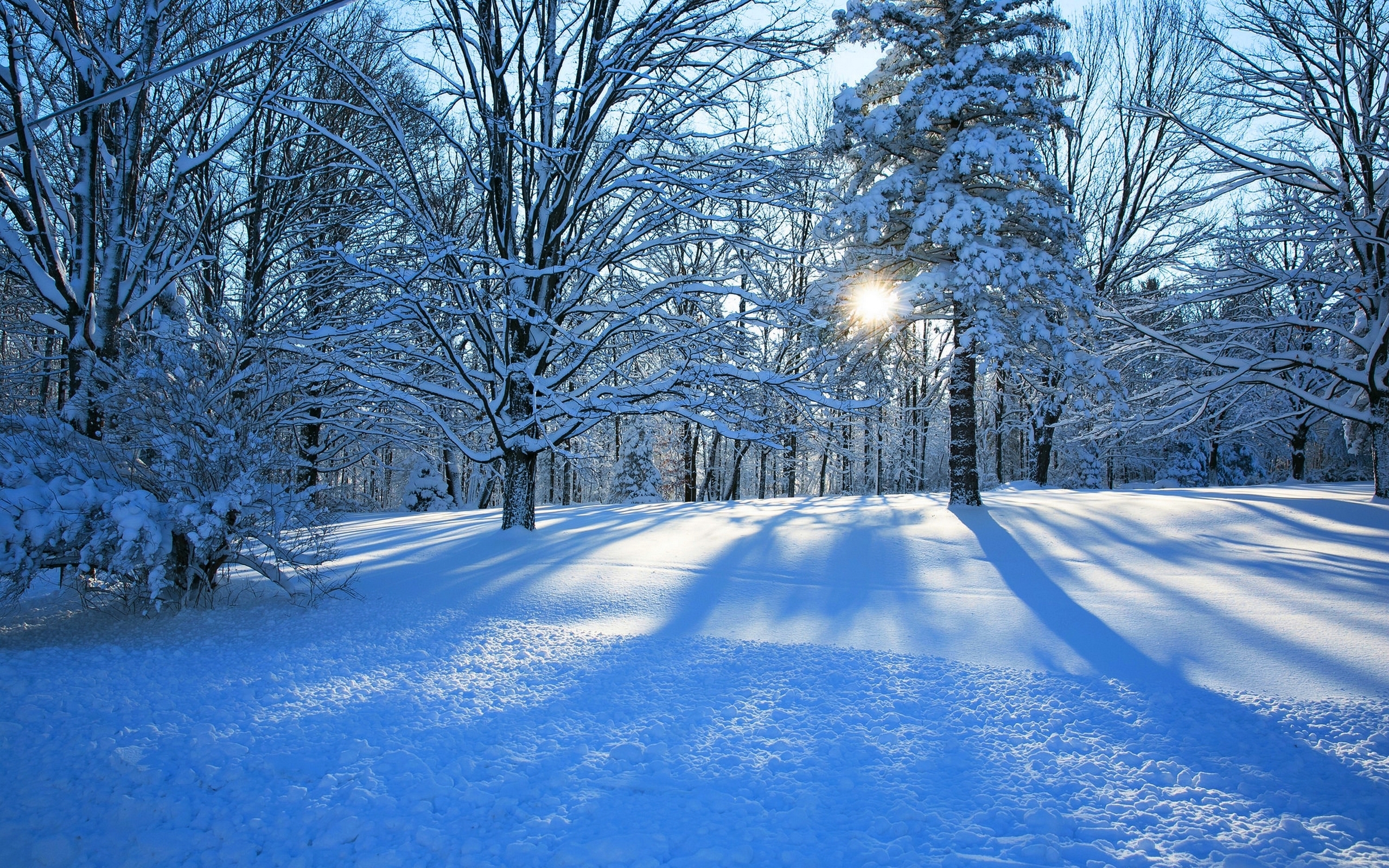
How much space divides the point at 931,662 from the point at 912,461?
2679 centimetres

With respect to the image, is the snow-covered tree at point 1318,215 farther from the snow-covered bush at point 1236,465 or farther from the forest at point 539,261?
the snow-covered bush at point 1236,465

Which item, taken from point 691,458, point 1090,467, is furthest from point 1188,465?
point 691,458

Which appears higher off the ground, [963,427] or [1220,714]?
[963,427]

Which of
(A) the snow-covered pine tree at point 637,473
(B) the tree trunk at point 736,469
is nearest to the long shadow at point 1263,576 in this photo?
(B) the tree trunk at point 736,469

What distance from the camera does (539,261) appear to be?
8180mm

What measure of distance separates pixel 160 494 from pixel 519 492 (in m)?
4.05

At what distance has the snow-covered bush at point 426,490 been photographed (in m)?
21.3

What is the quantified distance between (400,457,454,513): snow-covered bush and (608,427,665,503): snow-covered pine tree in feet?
22.0

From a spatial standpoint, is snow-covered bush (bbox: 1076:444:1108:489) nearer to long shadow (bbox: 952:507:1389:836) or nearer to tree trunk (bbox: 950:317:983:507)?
tree trunk (bbox: 950:317:983:507)

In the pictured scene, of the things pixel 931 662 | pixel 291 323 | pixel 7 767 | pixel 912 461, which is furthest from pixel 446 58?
pixel 912 461

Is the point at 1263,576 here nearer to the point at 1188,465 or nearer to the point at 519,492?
the point at 519,492

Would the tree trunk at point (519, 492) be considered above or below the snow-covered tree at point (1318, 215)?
below

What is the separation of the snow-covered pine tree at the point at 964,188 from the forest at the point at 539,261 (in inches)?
2.6

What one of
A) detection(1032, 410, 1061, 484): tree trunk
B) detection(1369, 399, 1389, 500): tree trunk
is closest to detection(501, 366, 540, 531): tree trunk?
detection(1369, 399, 1389, 500): tree trunk
